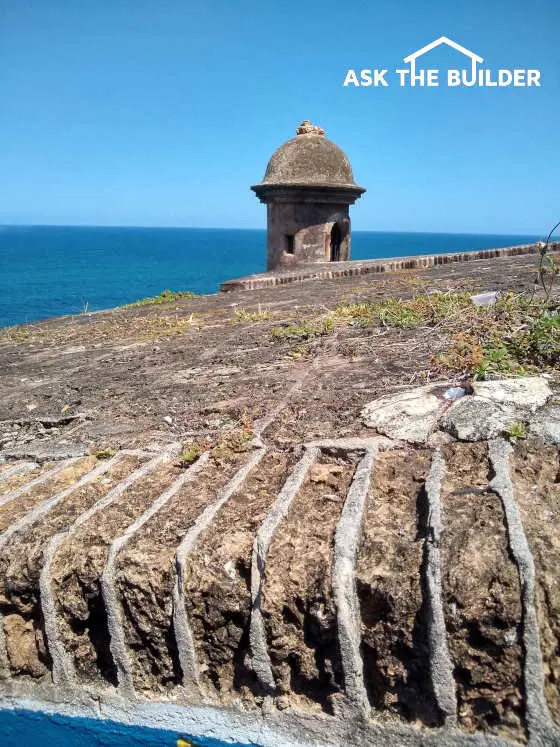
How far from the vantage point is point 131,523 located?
2672 mm

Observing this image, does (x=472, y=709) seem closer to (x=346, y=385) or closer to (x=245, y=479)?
(x=245, y=479)

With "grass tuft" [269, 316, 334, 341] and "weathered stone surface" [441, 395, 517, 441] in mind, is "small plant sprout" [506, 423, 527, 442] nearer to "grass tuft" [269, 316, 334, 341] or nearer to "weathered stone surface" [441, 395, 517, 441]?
"weathered stone surface" [441, 395, 517, 441]

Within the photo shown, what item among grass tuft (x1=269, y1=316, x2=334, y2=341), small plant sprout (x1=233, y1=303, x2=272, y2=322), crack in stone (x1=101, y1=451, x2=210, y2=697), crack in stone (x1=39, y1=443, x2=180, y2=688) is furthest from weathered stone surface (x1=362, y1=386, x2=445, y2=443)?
small plant sprout (x1=233, y1=303, x2=272, y2=322)

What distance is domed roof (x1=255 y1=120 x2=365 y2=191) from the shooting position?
1335 cm

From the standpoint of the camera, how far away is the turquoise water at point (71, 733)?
8.05ft

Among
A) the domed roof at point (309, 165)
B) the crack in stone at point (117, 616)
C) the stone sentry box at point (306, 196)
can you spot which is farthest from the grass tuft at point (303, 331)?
the domed roof at point (309, 165)

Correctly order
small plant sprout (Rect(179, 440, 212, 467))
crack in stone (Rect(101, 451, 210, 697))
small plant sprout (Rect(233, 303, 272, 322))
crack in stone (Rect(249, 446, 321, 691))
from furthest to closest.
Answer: small plant sprout (Rect(233, 303, 272, 322)) → small plant sprout (Rect(179, 440, 212, 467)) → crack in stone (Rect(101, 451, 210, 697)) → crack in stone (Rect(249, 446, 321, 691))

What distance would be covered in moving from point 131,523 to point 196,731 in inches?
31.7

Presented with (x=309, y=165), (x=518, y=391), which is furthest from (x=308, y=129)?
(x=518, y=391)

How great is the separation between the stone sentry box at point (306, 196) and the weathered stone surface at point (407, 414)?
1009 centimetres

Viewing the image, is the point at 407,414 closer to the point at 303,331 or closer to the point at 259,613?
the point at 259,613

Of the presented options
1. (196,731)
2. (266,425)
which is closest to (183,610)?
(196,731)

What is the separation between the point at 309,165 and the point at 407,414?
11.2 m

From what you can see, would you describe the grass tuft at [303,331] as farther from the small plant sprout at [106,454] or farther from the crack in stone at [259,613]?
the crack in stone at [259,613]
